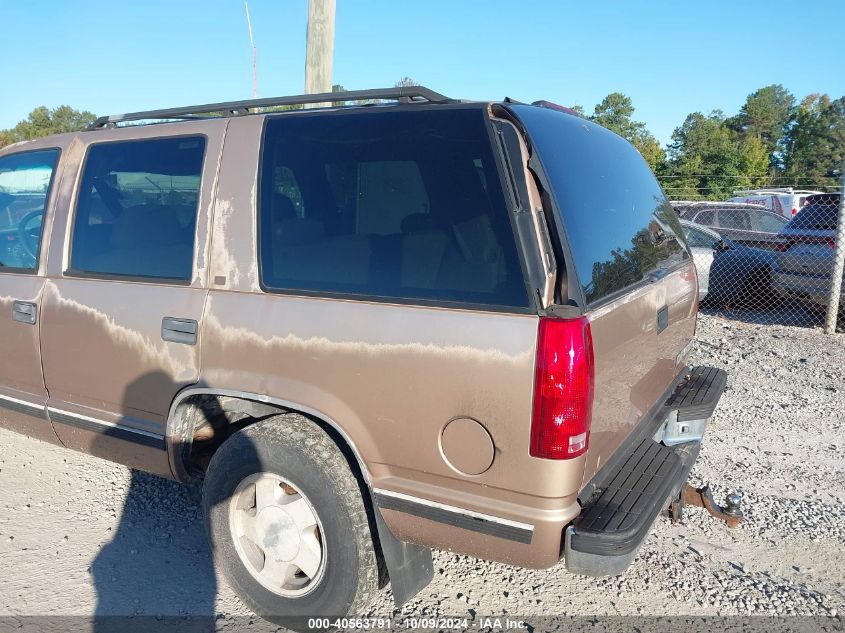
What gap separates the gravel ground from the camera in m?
2.96

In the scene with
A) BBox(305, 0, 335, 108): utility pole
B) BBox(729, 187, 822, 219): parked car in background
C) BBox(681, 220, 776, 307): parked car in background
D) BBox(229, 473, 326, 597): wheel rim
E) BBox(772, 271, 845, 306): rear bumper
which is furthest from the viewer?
BBox(729, 187, 822, 219): parked car in background

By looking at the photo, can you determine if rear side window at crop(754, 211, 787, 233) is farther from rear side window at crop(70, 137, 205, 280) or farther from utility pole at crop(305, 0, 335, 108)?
rear side window at crop(70, 137, 205, 280)

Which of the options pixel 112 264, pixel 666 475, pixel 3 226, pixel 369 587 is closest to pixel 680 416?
pixel 666 475

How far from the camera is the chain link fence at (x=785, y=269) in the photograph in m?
7.78

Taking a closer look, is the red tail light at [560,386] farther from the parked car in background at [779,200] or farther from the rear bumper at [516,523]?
the parked car in background at [779,200]

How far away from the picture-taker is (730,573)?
10.3 ft

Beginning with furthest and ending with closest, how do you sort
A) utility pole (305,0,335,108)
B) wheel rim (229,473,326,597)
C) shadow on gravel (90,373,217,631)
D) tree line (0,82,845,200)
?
tree line (0,82,845,200)
utility pole (305,0,335,108)
shadow on gravel (90,373,217,631)
wheel rim (229,473,326,597)

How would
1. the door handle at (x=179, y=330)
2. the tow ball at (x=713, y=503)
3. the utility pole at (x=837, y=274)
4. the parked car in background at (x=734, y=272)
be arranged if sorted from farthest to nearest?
the parked car in background at (x=734, y=272) → the utility pole at (x=837, y=274) → the tow ball at (x=713, y=503) → the door handle at (x=179, y=330)

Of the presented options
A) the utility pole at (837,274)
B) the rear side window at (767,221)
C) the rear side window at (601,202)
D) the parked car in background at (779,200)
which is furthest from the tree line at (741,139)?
the rear side window at (601,202)

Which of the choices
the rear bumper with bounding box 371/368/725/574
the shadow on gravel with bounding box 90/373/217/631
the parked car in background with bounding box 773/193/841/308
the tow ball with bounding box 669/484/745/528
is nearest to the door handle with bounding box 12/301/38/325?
the shadow on gravel with bounding box 90/373/217/631

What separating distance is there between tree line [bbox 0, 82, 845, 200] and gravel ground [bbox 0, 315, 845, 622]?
23.9 metres

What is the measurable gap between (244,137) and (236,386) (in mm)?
1050

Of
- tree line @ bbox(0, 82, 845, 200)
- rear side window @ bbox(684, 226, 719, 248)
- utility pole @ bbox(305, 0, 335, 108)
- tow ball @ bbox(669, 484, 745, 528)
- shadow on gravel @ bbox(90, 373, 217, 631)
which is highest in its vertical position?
tree line @ bbox(0, 82, 845, 200)

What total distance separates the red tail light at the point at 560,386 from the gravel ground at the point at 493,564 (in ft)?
3.84
